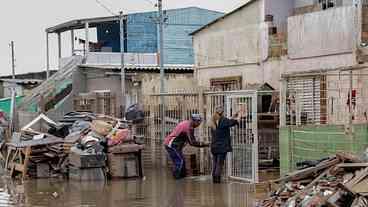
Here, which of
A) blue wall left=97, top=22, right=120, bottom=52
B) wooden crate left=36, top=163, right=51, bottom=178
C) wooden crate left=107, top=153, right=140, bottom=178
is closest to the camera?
wooden crate left=107, top=153, right=140, bottom=178

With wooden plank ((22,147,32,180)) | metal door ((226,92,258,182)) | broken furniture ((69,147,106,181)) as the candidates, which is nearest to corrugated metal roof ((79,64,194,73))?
wooden plank ((22,147,32,180))

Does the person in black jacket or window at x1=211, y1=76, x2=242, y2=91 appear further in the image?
window at x1=211, y1=76, x2=242, y2=91

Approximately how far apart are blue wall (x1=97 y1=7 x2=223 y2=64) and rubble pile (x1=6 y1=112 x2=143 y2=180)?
1964 cm

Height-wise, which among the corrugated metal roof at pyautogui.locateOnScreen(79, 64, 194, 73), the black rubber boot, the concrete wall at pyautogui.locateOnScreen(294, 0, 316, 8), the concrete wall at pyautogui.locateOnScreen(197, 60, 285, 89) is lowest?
the black rubber boot

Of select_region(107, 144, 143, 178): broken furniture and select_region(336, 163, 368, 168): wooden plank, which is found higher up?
select_region(336, 163, 368, 168): wooden plank

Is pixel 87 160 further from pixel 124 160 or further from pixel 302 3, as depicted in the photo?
pixel 302 3

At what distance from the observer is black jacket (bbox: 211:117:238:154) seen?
15063 millimetres

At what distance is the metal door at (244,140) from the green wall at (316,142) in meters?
0.90

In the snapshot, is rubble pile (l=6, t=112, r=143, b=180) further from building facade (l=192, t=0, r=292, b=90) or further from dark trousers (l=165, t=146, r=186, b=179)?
building facade (l=192, t=0, r=292, b=90)

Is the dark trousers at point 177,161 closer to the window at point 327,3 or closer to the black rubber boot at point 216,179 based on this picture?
the black rubber boot at point 216,179

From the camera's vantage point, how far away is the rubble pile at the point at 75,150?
55.1ft

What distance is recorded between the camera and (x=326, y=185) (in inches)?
387

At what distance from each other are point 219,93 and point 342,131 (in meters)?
4.37

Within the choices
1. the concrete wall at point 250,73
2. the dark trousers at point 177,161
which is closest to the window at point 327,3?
the concrete wall at point 250,73
